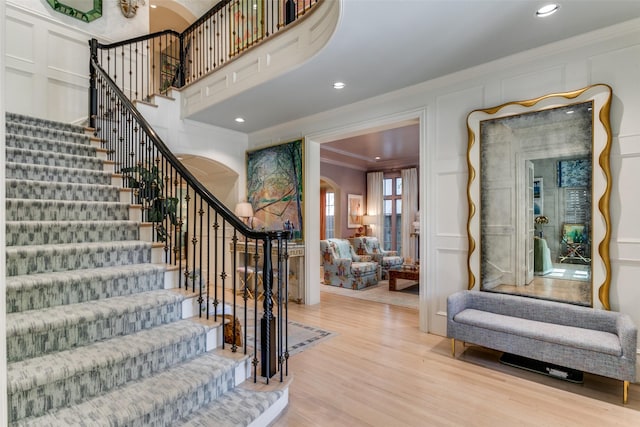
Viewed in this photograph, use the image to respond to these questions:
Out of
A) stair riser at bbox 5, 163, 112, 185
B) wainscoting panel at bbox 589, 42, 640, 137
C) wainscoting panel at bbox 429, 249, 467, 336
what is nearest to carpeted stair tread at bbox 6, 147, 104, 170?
stair riser at bbox 5, 163, 112, 185

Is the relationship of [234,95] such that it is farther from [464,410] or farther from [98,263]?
[464,410]

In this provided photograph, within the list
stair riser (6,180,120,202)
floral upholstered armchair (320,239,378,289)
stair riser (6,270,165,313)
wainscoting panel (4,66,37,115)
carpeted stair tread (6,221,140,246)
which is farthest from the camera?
floral upholstered armchair (320,239,378,289)

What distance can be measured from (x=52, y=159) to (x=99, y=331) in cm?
234

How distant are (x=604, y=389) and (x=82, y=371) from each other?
12.0 ft

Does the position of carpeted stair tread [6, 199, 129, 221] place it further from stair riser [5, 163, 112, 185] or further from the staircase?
stair riser [5, 163, 112, 185]

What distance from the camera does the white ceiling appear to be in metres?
2.38

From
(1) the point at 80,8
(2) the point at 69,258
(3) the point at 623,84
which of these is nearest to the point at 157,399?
(2) the point at 69,258

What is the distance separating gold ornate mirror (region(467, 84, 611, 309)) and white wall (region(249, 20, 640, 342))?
11cm

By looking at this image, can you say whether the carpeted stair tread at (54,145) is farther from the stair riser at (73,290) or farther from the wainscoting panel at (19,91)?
the stair riser at (73,290)

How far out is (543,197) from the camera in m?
3.05

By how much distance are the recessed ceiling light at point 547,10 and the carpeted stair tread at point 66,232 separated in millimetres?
→ 3759

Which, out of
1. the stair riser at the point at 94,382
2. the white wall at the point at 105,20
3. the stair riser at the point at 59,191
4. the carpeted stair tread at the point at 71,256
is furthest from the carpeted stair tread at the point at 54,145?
the stair riser at the point at 94,382

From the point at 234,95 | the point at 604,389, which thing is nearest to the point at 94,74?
the point at 234,95

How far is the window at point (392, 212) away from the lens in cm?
952
